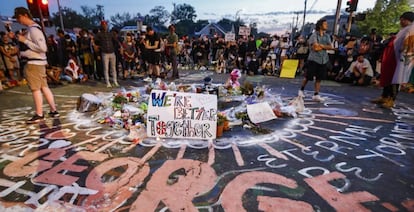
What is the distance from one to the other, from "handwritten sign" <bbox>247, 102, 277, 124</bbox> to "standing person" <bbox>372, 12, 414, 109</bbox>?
2615 millimetres

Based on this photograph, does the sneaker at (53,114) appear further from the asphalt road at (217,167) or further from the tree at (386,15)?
the tree at (386,15)

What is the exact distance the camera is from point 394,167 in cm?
268

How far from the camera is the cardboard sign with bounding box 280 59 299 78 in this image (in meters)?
9.55

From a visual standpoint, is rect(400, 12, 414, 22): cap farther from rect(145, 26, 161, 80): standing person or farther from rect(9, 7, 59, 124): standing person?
rect(145, 26, 161, 80): standing person

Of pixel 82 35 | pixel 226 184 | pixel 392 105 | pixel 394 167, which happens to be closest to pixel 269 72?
pixel 392 105

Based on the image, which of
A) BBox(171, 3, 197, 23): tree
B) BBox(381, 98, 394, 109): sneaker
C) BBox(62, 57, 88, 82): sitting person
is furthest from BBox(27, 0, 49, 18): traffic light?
BBox(171, 3, 197, 23): tree

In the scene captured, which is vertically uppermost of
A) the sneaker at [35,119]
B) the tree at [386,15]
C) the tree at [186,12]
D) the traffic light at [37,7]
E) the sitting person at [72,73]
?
the tree at [186,12]

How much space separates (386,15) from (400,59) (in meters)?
34.0

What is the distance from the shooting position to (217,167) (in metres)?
2.65

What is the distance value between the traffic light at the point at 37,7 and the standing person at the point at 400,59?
9.04 metres

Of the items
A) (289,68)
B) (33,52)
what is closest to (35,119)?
(33,52)

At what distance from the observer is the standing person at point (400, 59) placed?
14.7ft

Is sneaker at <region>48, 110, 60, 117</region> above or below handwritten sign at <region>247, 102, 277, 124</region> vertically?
below

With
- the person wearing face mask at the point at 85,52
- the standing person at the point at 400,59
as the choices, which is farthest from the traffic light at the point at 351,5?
the person wearing face mask at the point at 85,52
